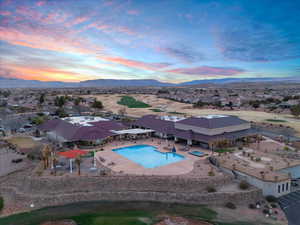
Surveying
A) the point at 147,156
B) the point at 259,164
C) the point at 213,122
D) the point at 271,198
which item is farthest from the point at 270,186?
the point at 147,156

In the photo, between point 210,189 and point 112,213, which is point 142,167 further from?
point 210,189

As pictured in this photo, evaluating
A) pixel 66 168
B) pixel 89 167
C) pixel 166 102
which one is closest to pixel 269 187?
pixel 89 167

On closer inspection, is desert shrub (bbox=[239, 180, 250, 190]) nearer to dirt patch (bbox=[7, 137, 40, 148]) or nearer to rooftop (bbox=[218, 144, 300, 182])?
rooftop (bbox=[218, 144, 300, 182])

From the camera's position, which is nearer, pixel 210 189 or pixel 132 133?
pixel 210 189

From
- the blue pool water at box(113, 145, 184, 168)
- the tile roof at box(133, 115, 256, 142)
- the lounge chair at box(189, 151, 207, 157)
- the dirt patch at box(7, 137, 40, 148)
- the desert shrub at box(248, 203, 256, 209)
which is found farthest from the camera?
the dirt patch at box(7, 137, 40, 148)

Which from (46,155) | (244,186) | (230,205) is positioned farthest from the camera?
(46,155)

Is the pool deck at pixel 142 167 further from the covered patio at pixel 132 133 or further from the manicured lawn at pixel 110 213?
the covered patio at pixel 132 133

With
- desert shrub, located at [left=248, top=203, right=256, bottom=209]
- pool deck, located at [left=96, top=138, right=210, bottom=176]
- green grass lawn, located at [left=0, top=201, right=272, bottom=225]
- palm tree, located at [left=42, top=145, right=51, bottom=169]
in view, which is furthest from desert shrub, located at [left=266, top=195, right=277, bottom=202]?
palm tree, located at [left=42, top=145, right=51, bottom=169]

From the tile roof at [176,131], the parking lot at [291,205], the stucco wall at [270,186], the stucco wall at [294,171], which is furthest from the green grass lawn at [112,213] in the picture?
the tile roof at [176,131]
